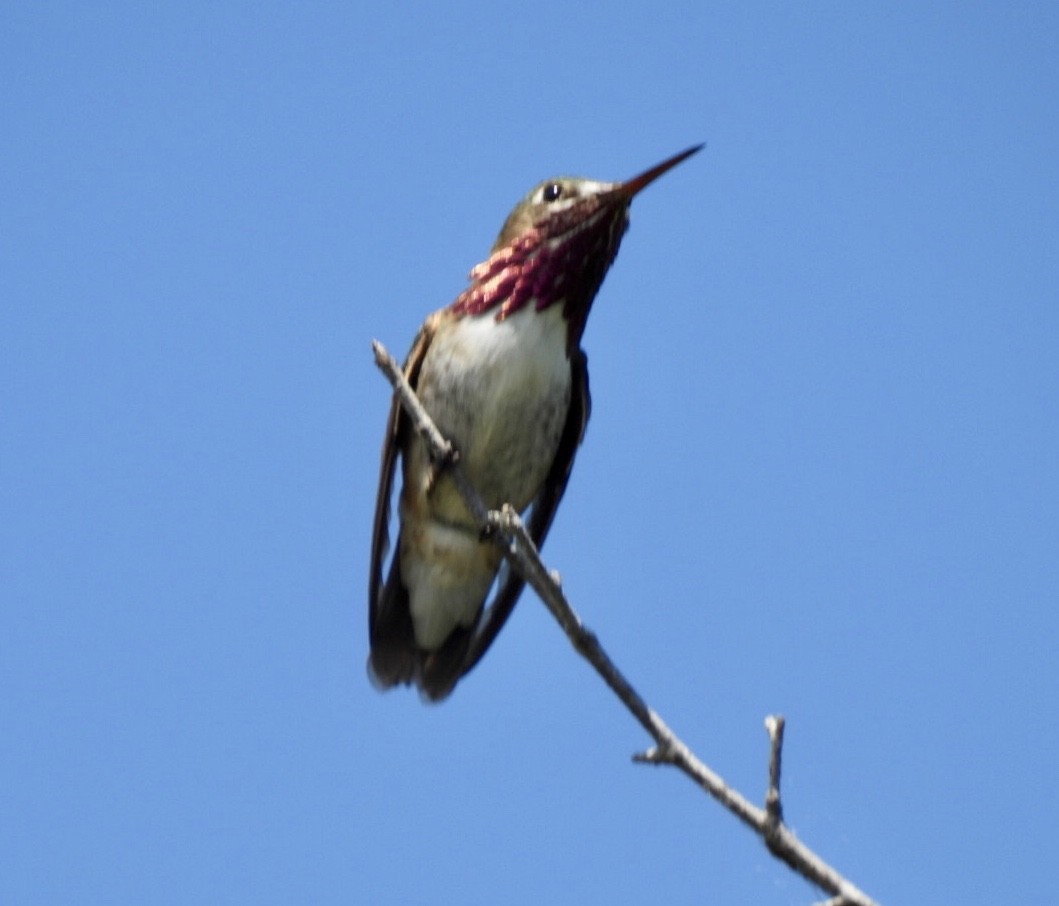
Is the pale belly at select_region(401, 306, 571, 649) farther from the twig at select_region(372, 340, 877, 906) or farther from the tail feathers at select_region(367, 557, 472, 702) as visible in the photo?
the twig at select_region(372, 340, 877, 906)

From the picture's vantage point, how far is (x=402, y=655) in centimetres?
673

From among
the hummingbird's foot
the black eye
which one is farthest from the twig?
the black eye

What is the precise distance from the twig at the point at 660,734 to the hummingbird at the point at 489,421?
3.99 feet

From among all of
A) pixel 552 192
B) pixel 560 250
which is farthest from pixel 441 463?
pixel 552 192

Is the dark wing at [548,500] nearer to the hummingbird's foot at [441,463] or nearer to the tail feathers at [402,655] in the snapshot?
the tail feathers at [402,655]

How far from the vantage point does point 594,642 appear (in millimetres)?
3957

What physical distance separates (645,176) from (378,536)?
1.97m

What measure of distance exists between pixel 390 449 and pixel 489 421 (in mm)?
567

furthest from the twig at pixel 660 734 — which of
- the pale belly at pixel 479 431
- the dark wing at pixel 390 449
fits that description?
the dark wing at pixel 390 449

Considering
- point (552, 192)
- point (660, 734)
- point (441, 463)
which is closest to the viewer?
point (660, 734)

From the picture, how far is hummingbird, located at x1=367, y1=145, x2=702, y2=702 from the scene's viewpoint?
6.11 meters

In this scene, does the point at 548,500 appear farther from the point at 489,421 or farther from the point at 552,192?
the point at 552,192

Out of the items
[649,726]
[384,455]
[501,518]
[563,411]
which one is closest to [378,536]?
[384,455]

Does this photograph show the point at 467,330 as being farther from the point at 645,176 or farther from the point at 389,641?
the point at 389,641
